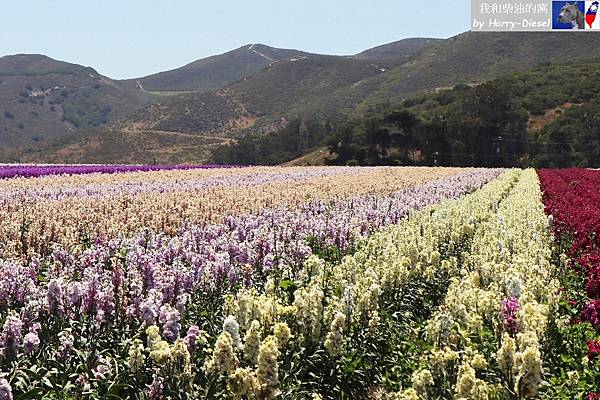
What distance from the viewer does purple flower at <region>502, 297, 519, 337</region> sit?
610 centimetres

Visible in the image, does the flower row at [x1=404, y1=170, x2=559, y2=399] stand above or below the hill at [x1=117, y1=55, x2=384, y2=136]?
below

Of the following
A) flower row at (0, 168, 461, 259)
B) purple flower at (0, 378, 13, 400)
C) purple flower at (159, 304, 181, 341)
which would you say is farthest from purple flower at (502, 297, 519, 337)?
flower row at (0, 168, 461, 259)

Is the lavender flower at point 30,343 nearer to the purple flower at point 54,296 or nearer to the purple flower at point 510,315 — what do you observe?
the purple flower at point 54,296

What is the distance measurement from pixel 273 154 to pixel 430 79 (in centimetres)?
6613

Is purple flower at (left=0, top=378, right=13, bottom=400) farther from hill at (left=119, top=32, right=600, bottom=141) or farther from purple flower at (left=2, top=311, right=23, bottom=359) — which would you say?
hill at (left=119, top=32, right=600, bottom=141)

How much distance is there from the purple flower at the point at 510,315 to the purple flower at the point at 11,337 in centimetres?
463

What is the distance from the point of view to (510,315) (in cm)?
618

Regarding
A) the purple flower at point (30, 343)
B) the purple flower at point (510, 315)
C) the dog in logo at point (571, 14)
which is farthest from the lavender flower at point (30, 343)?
the dog in logo at point (571, 14)

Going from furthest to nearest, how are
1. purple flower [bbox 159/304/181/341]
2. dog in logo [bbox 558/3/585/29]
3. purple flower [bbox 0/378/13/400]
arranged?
dog in logo [bbox 558/3/585/29]
purple flower [bbox 159/304/181/341]
purple flower [bbox 0/378/13/400]

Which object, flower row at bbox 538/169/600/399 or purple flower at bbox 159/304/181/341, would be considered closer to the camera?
purple flower at bbox 159/304/181/341

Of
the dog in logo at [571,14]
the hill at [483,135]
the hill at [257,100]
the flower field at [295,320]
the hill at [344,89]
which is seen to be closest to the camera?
the flower field at [295,320]

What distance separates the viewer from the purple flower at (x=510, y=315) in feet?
20.0

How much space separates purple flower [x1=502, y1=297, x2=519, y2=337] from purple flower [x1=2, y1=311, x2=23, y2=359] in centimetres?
463

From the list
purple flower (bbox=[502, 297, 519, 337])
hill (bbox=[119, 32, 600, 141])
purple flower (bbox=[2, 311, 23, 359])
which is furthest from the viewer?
hill (bbox=[119, 32, 600, 141])
